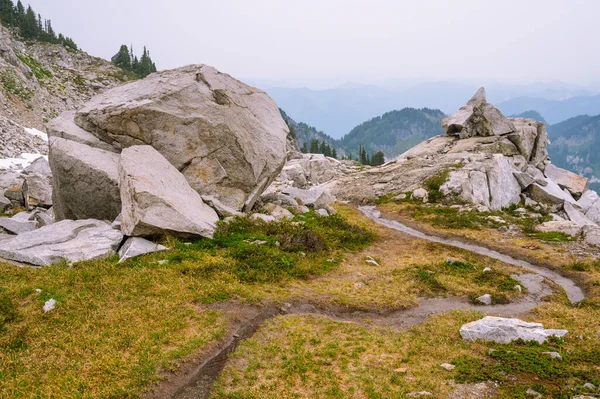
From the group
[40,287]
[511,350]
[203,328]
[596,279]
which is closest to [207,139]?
[40,287]

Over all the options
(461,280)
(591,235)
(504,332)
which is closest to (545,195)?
(591,235)

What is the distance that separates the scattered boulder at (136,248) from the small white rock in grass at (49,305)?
13.2 ft

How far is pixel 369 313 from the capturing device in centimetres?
1694

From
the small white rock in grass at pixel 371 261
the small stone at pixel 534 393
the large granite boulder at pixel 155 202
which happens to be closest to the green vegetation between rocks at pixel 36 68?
the large granite boulder at pixel 155 202

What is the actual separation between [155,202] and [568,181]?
195 ft

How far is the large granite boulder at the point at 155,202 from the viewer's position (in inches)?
781

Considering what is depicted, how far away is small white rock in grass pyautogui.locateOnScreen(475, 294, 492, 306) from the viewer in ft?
60.1

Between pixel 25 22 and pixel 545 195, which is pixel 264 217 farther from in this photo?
pixel 25 22

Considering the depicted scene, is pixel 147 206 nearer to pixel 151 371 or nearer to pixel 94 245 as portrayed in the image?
pixel 94 245

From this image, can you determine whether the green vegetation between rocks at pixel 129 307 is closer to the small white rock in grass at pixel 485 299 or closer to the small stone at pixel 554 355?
the small white rock in grass at pixel 485 299

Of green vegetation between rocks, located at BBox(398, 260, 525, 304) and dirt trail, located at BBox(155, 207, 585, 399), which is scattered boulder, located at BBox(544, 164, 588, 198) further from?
green vegetation between rocks, located at BBox(398, 260, 525, 304)

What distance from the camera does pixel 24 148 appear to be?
63.2 m

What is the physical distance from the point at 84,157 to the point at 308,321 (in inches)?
712

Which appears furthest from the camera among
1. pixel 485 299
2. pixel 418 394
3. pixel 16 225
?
pixel 16 225
